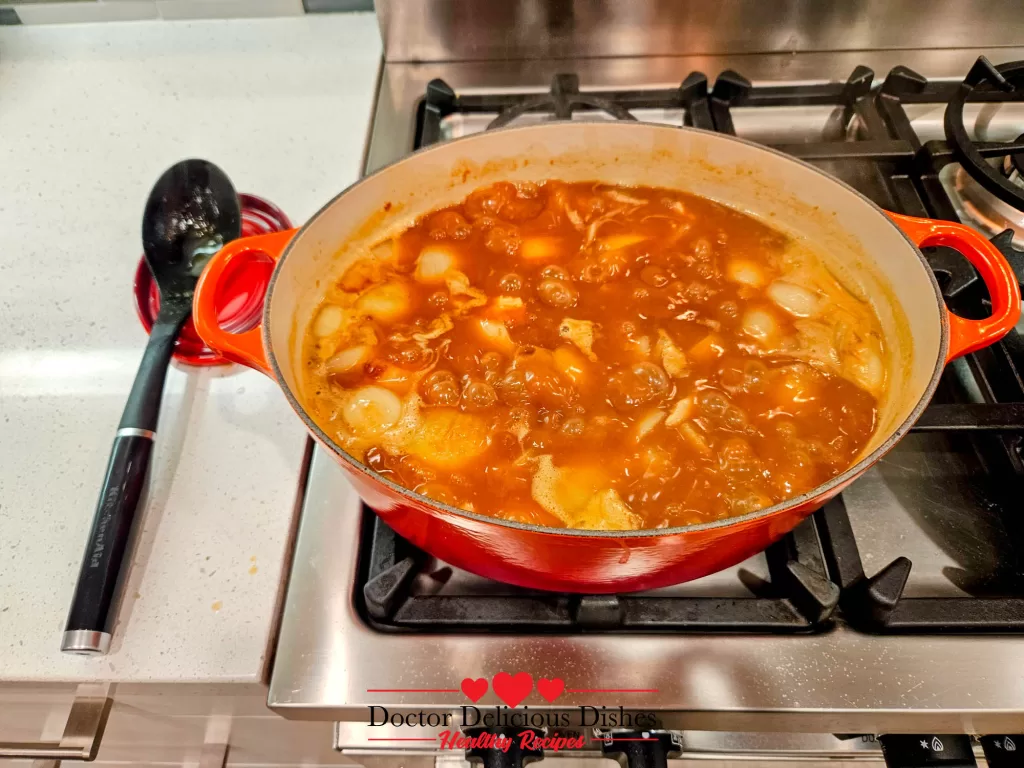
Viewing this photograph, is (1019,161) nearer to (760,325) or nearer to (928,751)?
(760,325)

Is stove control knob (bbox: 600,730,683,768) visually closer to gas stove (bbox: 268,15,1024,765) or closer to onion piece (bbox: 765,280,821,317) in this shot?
gas stove (bbox: 268,15,1024,765)

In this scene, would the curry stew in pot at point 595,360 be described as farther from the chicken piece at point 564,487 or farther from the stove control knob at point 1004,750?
the stove control knob at point 1004,750

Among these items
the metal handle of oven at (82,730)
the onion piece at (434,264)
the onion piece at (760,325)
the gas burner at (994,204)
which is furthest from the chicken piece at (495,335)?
the gas burner at (994,204)

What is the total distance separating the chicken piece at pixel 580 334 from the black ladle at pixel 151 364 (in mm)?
580

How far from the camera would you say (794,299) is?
102cm

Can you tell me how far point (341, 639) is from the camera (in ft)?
2.67

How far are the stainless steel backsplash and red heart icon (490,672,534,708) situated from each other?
1247 millimetres

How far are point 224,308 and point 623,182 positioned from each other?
2.29ft

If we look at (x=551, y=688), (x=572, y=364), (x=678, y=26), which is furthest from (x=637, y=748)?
(x=678, y=26)

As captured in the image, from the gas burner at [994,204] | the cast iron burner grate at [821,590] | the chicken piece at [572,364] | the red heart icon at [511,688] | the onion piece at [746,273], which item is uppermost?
the gas burner at [994,204]

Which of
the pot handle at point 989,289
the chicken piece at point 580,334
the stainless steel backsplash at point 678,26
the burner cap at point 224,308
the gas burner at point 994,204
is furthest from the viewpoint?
the stainless steel backsplash at point 678,26

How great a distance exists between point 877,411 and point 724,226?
39 cm

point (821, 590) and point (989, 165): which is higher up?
point (989, 165)

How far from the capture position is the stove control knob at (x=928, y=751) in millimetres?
811
